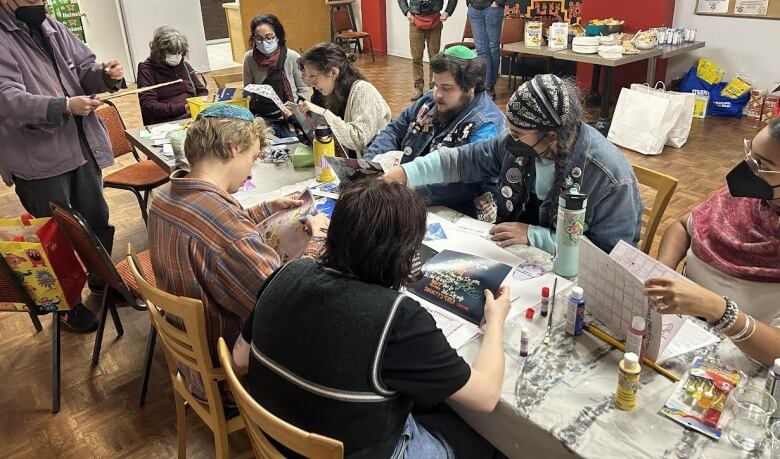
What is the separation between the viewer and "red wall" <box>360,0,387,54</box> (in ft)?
31.4

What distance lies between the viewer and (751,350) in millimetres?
1355

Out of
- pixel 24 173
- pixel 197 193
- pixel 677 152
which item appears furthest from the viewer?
pixel 677 152

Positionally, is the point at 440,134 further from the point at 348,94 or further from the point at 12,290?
the point at 12,290

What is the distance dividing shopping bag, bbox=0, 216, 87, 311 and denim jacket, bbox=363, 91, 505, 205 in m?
1.42

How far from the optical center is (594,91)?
21.2ft

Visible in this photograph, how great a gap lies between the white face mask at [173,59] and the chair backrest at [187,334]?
2.57 meters

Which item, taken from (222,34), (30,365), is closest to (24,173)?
(30,365)

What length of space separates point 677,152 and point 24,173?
471 cm

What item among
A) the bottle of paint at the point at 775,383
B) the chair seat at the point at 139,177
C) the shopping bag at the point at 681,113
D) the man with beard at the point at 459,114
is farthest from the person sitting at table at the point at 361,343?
the shopping bag at the point at 681,113

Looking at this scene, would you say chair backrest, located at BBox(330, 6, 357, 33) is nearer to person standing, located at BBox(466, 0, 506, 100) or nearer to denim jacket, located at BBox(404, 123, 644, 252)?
person standing, located at BBox(466, 0, 506, 100)

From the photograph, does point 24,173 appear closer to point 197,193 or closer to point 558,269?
point 197,193

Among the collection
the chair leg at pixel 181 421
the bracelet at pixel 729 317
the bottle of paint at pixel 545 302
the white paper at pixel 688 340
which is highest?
the bracelet at pixel 729 317

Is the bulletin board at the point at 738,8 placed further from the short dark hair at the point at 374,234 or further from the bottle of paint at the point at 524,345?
the short dark hair at the point at 374,234

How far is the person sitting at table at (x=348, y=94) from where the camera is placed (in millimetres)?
3072
